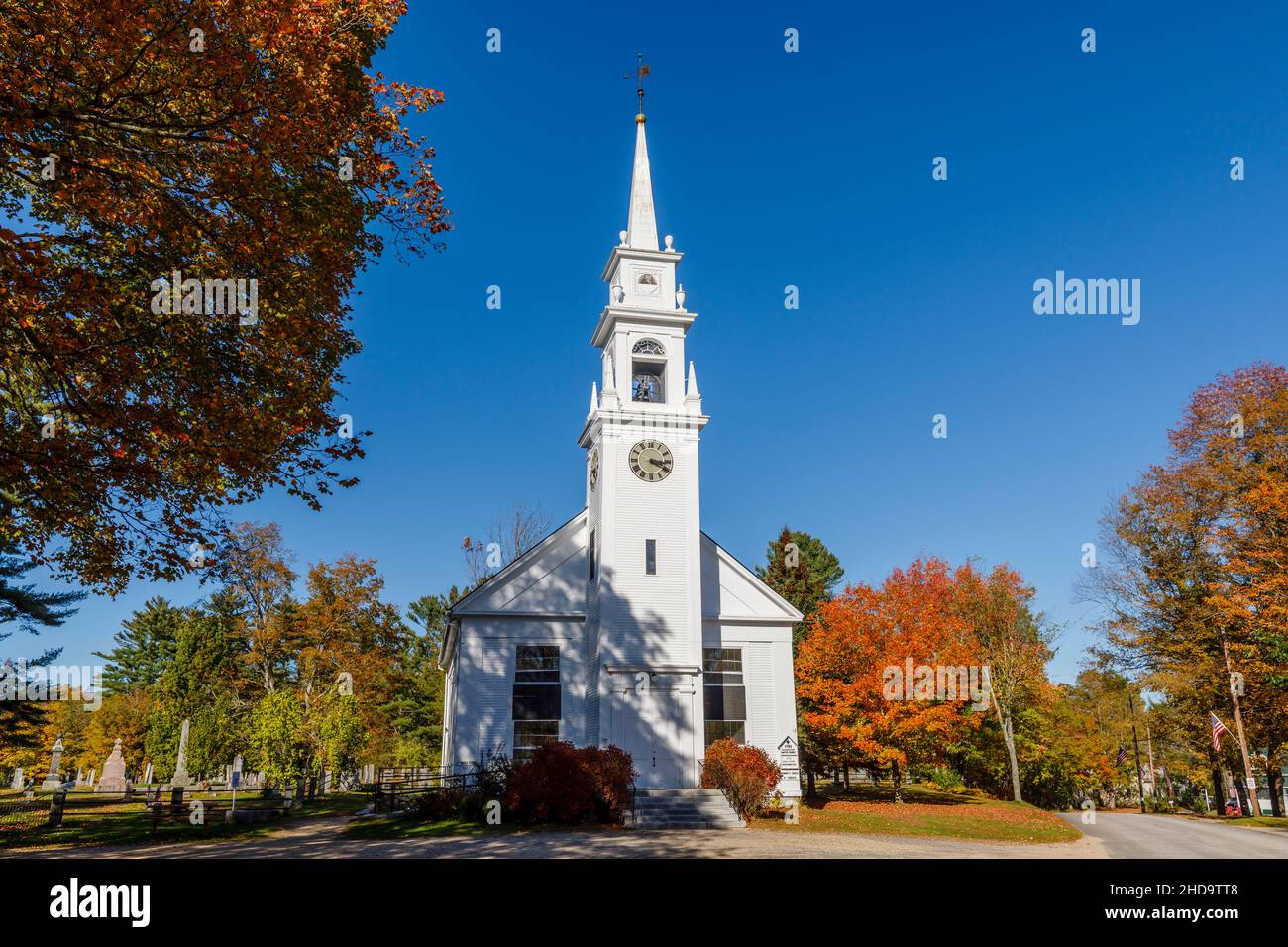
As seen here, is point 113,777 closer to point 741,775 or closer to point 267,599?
point 267,599

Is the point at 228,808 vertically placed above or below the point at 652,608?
below

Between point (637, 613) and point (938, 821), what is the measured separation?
10.5 meters

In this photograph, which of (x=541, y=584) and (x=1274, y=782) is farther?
(x=1274, y=782)

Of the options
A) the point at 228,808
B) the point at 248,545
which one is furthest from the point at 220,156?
the point at 248,545

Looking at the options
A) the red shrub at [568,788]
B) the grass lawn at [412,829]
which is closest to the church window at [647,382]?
the red shrub at [568,788]

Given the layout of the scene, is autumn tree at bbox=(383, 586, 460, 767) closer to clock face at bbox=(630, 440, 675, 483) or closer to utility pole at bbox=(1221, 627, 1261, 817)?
clock face at bbox=(630, 440, 675, 483)

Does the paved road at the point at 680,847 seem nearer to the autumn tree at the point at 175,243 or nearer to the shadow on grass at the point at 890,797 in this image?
the autumn tree at the point at 175,243

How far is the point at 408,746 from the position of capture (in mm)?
50812

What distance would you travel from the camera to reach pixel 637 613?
1008 inches

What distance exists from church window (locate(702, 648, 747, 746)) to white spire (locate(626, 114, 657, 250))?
14683 mm

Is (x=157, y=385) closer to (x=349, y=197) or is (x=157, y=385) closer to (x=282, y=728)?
(x=349, y=197)

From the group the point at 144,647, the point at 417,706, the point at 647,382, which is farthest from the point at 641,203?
the point at 144,647

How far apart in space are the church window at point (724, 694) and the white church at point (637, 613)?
48 mm
